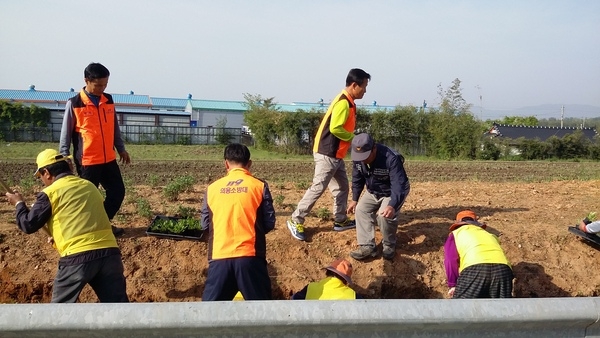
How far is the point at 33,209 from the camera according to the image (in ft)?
13.8

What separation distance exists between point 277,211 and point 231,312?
17.6 feet

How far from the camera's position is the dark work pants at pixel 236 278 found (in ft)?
13.6

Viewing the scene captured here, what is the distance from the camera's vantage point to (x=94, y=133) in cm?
596

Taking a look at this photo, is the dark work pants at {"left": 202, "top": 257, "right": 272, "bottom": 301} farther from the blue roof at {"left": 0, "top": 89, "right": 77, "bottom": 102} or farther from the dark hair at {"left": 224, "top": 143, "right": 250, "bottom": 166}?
the blue roof at {"left": 0, "top": 89, "right": 77, "bottom": 102}

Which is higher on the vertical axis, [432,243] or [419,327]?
[419,327]

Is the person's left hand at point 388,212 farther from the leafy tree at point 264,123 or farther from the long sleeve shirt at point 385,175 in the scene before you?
the leafy tree at point 264,123

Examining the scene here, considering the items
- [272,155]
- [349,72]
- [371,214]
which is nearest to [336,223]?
[371,214]

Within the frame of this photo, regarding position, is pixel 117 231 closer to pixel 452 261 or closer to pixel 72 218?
pixel 72 218

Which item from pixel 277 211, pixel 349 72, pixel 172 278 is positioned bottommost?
pixel 172 278

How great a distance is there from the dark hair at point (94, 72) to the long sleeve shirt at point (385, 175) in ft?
10.0

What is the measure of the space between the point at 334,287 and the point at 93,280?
203 centimetres

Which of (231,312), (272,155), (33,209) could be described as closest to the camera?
(231,312)

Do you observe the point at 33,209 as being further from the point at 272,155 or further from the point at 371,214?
the point at 272,155

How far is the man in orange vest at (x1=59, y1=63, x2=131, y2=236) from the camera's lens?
584cm
